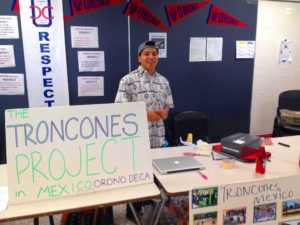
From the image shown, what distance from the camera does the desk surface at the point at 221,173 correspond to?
4.73 feet

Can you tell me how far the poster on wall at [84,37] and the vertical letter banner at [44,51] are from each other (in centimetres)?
11

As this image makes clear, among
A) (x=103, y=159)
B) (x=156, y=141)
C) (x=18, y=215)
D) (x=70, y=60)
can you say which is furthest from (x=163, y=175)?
(x=70, y=60)

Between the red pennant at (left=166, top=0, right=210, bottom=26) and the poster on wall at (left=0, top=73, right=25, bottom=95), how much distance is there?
1.77 meters

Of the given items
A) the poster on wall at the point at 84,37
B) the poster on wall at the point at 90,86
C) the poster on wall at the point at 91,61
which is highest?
the poster on wall at the point at 84,37

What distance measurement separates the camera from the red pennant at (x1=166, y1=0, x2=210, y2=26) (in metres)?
3.21

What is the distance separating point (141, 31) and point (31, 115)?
6.94ft

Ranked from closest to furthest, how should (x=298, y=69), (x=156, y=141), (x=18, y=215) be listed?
(x=18, y=215) < (x=156, y=141) < (x=298, y=69)

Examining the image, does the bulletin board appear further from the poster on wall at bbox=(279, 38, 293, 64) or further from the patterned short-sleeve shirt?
the patterned short-sleeve shirt

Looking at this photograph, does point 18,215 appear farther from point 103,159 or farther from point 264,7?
point 264,7

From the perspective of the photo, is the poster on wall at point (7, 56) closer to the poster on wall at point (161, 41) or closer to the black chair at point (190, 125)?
the poster on wall at point (161, 41)

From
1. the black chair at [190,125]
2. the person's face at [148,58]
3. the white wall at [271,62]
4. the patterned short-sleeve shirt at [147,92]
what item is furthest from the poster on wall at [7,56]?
the white wall at [271,62]

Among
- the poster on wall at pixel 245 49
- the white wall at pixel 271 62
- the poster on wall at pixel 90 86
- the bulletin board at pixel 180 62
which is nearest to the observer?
the bulletin board at pixel 180 62

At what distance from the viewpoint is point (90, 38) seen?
2975 millimetres

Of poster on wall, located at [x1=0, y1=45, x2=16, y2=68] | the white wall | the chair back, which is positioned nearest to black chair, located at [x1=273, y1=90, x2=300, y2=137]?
the chair back
